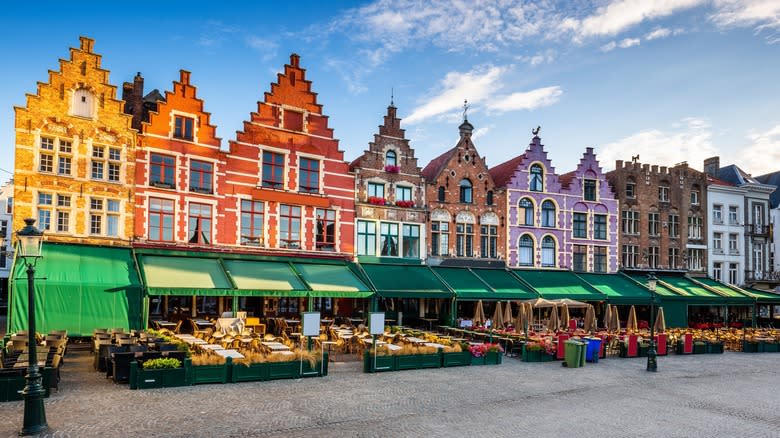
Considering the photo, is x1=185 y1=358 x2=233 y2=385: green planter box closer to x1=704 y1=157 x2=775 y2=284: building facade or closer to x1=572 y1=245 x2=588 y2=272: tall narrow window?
x1=572 y1=245 x2=588 y2=272: tall narrow window

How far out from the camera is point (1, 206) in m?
43.4

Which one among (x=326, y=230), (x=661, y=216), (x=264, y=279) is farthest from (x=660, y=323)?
(x=264, y=279)

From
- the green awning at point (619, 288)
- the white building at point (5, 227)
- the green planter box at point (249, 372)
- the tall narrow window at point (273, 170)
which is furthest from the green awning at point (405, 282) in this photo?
the white building at point (5, 227)

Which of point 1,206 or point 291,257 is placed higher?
point 1,206

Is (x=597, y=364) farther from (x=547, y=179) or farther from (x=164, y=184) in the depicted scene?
(x=164, y=184)

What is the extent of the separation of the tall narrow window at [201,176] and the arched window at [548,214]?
19332 millimetres

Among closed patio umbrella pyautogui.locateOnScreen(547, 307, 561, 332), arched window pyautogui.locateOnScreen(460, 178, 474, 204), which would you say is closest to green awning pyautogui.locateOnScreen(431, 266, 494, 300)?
closed patio umbrella pyautogui.locateOnScreen(547, 307, 561, 332)

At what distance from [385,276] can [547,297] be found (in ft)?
29.7

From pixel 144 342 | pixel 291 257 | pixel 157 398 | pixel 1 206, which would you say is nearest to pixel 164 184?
pixel 291 257

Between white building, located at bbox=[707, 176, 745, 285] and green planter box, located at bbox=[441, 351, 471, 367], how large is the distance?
27014mm

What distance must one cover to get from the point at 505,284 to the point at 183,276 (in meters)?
16.3

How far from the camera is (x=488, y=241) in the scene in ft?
105

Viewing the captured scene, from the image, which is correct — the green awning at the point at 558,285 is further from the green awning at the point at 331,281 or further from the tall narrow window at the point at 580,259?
the green awning at the point at 331,281

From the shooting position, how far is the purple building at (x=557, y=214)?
32.9 metres
